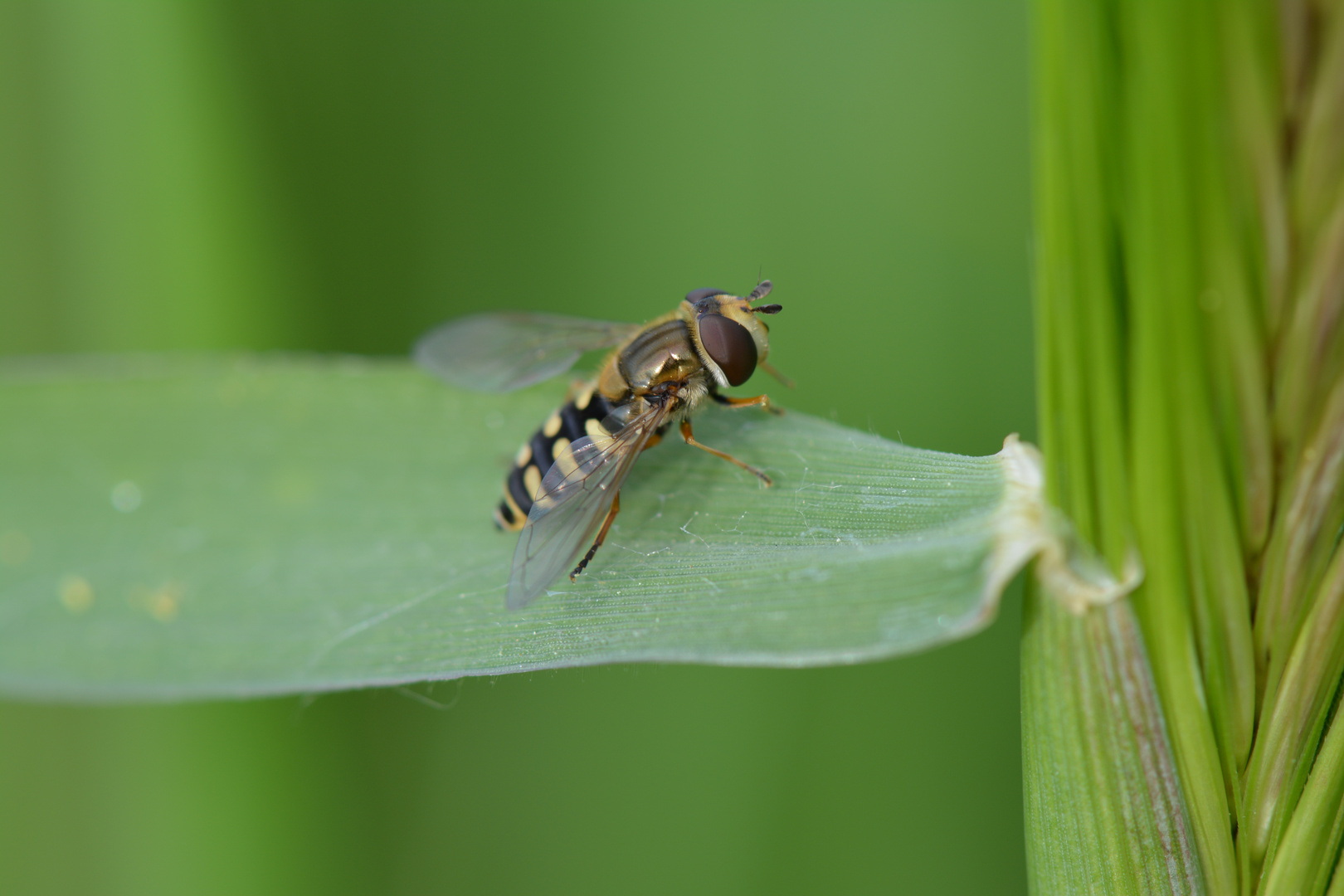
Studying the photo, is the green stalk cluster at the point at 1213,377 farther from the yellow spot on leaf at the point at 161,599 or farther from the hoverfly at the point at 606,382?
the yellow spot on leaf at the point at 161,599

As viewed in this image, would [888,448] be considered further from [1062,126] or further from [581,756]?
[581,756]

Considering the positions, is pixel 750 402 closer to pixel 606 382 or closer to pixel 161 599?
pixel 606 382

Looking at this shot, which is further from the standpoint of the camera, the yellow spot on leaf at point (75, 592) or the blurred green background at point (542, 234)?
the blurred green background at point (542, 234)

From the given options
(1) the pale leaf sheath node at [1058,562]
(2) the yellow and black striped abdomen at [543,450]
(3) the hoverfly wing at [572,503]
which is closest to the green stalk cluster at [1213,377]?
(1) the pale leaf sheath node at [1058,562]

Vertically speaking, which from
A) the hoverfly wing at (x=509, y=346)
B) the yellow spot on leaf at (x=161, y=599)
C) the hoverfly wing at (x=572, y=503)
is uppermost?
the hoverfly wing at (x=509, y=346)

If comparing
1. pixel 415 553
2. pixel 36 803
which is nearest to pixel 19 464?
pixel 415 553

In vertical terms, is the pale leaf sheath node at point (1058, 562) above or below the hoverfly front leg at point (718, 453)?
above
